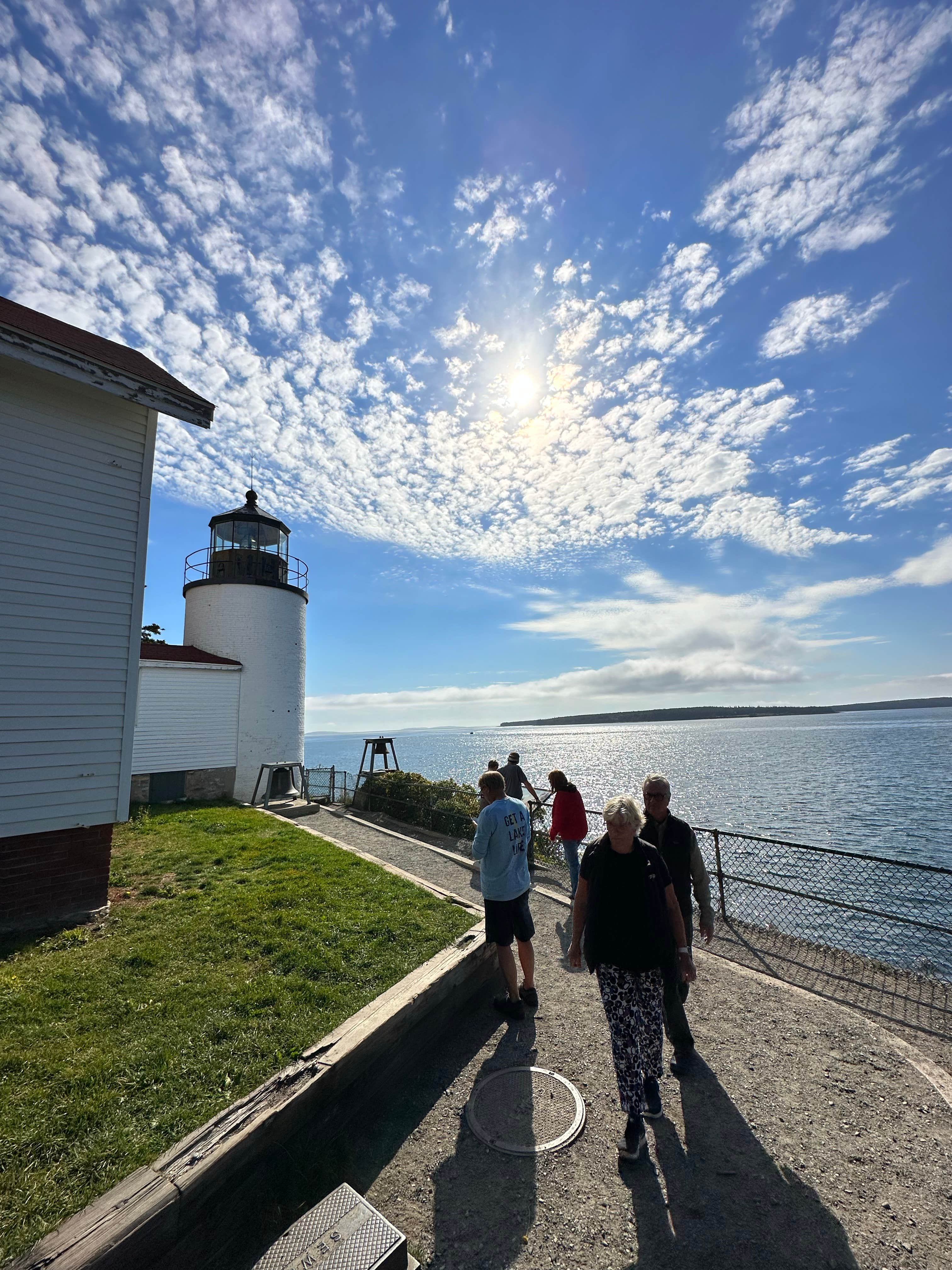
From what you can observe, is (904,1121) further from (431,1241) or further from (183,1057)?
(183,1057)

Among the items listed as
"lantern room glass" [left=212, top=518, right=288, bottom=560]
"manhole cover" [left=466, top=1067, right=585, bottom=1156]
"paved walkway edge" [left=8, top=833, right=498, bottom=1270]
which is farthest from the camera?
"lantern room glass" [left=212, top=518, right=288, bottom=560]

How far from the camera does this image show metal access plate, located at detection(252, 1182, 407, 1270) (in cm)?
254

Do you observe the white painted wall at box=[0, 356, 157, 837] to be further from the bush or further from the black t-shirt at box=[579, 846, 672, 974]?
the bush

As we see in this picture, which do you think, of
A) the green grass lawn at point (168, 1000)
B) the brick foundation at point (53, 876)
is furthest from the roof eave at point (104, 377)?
the green grass lawn at point (168, 1000)

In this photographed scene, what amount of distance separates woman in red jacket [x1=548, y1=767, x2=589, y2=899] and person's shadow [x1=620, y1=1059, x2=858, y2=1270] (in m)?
4.11

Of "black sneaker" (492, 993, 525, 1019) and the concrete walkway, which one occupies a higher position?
"black sneaker" (492, 993, 525, 1019)

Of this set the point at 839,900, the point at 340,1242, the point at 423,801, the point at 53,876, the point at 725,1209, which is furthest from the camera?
the point at 423,801

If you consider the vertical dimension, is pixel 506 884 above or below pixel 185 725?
below

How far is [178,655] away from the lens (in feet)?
58.1

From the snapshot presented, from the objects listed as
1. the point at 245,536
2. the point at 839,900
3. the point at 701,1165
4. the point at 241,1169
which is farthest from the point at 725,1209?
the point at 245,536

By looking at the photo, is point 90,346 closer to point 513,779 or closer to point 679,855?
point 513,779

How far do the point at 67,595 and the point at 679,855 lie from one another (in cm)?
796

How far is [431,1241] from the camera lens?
9.53ft

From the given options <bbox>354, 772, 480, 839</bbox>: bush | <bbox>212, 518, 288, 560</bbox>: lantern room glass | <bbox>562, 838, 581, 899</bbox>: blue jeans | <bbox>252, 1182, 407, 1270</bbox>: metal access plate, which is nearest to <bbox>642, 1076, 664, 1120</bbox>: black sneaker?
<bbox>252, 1182, 407, 1270</bbox>: metal access plate
